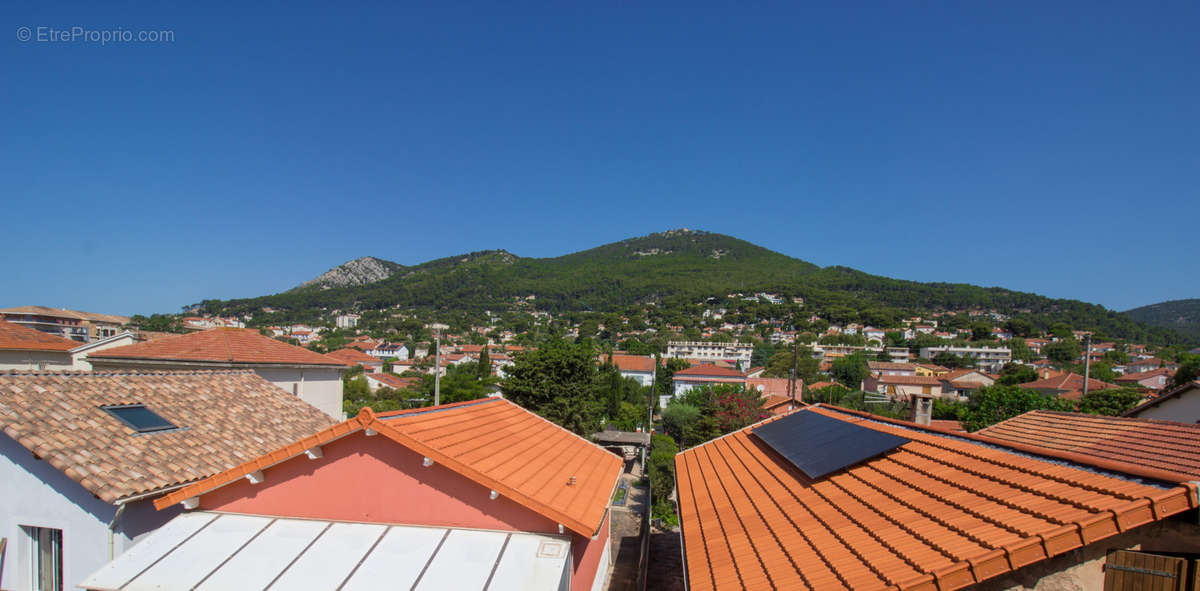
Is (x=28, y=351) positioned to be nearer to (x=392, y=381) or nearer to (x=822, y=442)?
(x=822, y=442)

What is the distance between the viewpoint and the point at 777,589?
4734 mm

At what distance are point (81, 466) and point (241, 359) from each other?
1181 cm

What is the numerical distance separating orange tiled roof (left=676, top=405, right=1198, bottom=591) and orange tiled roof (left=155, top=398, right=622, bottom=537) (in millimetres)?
1539

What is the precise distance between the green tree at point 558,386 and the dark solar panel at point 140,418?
776 inches

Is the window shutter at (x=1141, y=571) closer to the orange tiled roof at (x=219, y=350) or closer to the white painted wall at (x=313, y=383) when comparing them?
the white painted wall at (x=313, y=383)

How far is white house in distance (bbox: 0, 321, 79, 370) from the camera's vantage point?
72.5 ft

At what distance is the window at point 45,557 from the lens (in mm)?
7543

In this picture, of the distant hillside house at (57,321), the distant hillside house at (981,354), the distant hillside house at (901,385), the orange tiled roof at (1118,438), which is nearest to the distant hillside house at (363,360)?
the distant hillside house at (57,321)

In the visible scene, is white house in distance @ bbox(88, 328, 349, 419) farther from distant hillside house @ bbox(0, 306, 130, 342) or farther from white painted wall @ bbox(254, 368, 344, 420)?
distant hillside house @ bbox(0, 306, 130, 342)

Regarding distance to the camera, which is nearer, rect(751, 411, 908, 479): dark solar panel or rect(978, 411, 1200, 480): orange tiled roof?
rect(751, 411, 908, 479): dark solar panel

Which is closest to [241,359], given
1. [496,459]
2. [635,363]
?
[496,459]

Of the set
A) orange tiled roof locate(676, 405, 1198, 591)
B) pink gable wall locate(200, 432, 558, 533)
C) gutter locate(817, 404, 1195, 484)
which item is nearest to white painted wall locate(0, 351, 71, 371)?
pink gable wall locate(200, 432, 558, 533)

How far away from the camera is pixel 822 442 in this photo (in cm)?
857

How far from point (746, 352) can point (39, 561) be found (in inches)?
4502
